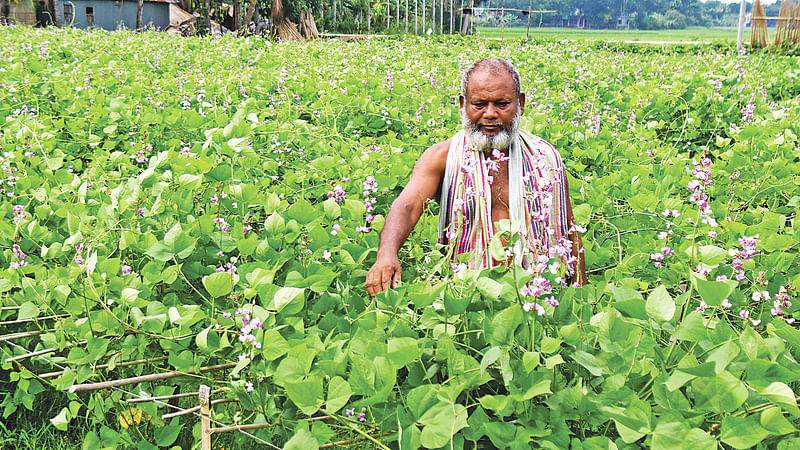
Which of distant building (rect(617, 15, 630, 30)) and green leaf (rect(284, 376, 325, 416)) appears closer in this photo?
green leaf (rect(284, 376, 325, 416))

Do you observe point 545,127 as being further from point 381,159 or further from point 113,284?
point 113,284

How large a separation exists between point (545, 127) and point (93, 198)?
123 inches

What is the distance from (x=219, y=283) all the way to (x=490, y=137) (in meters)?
1.40

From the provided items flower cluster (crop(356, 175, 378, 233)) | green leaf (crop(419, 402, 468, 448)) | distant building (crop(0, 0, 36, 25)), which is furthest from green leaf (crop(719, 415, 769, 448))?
distant building (crop(0, 0, 36, 25))

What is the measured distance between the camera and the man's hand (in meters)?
2.21

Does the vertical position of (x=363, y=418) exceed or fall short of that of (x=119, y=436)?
it exceeds it

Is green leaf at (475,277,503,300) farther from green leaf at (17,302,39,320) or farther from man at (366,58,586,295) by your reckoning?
green leaf at (17,302,39,320)

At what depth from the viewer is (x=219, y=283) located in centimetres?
174

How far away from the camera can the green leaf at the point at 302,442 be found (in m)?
1.33

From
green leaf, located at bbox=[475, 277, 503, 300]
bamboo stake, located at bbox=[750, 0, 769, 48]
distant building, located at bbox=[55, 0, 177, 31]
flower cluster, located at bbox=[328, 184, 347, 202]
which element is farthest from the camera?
distant building, located at bbox=[55, 0, 177, 31]

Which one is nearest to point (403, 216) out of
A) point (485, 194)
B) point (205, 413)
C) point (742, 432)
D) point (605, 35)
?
point (485, 194)

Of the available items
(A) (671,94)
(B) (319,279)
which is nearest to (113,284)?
(B) (319,279)

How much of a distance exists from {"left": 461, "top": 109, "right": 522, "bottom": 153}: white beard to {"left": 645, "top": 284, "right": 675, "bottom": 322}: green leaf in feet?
4.53

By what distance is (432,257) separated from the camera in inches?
86.4
